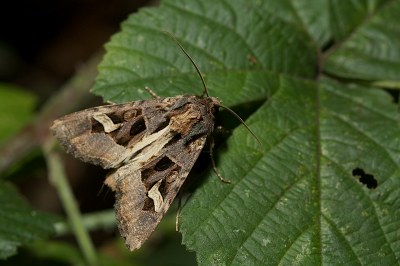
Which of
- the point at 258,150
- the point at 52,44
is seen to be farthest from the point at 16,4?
the point at 258,150

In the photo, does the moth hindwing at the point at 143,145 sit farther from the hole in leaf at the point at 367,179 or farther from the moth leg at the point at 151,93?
the hole in leaf at the point at 367,179

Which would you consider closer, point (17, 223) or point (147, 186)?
point (147, 186)

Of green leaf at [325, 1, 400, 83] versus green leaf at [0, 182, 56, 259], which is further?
green leaf at [325, 1, 400, 83]

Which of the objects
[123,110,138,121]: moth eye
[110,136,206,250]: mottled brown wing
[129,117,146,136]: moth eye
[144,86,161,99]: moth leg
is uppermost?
[144,86,161,99]: moth leg

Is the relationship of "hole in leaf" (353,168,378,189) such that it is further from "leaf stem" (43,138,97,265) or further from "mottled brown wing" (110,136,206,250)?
"leaf stem" (43,138,97,265)

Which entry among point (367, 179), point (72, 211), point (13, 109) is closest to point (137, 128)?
point (72, 211)

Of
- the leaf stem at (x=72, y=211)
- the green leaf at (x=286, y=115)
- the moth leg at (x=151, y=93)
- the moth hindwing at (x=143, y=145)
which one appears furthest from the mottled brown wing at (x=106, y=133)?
the leaf stem at (x=72, y=211)

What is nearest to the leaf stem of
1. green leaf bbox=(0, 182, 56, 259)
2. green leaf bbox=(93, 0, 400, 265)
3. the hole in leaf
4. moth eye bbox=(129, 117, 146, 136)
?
green leaf bbox=(0, 182, 56, 259)

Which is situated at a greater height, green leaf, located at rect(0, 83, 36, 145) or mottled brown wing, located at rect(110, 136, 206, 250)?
mottled brown wing, located at rect(110, 136, 206, 250)

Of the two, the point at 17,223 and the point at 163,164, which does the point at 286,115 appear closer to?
the point at 163,164
